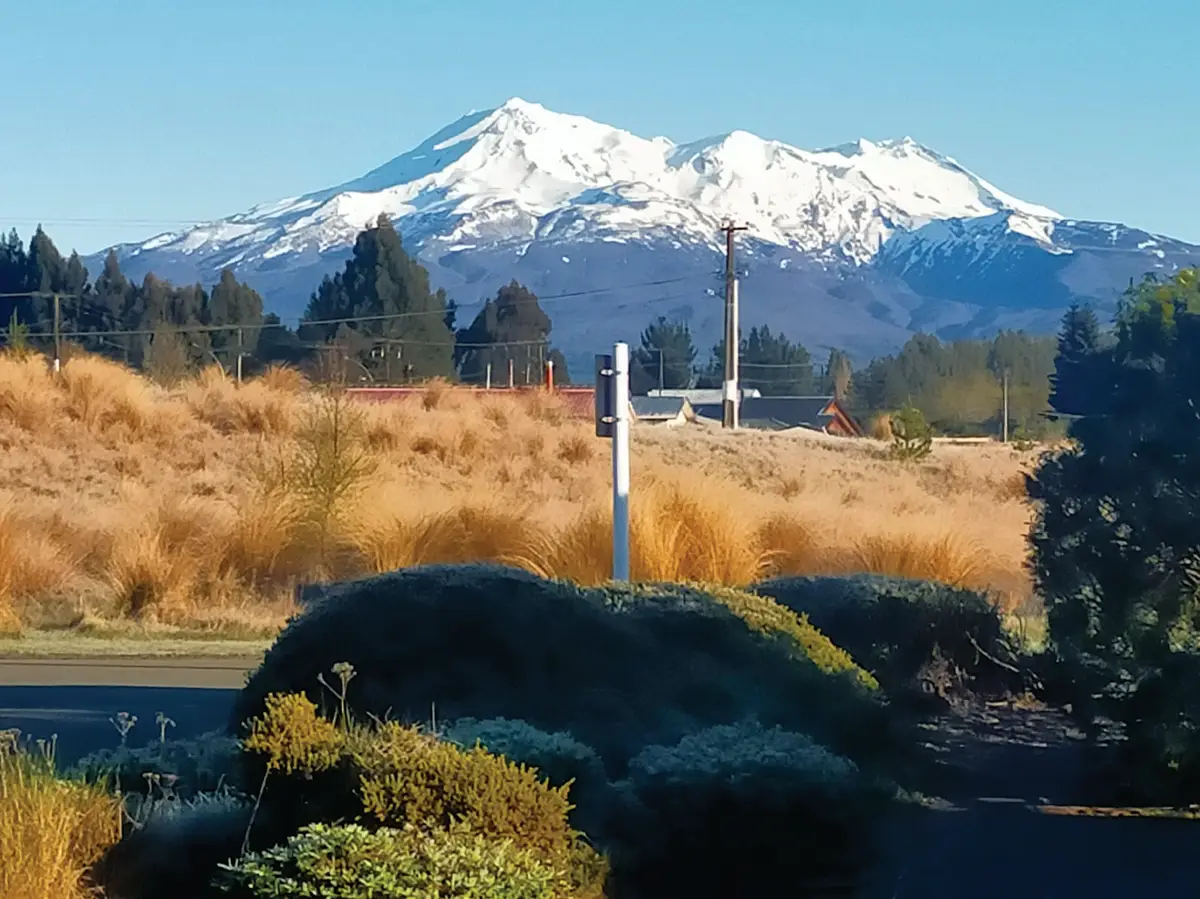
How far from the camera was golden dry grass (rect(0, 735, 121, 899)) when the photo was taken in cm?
591

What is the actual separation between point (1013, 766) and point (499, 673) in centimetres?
278

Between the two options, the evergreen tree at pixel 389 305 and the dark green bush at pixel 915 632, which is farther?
the evergreen tree at pixel 389 305

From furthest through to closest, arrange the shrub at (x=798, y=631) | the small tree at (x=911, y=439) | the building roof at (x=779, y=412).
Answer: the building roof at (x=779, y=412)
the small tree at (x=911, y=439)
the shrub at (x=798, y=631)

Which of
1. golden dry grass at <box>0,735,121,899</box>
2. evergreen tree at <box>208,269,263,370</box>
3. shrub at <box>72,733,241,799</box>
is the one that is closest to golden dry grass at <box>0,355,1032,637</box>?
shrub at <box>72,733,241,799</box>

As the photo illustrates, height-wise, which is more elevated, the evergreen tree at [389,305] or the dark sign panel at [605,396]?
the evergreen tree at [389,305]

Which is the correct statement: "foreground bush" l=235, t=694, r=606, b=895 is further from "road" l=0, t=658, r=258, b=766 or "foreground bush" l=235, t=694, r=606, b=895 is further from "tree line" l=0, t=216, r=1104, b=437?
"tree line" l=0, t=216, r=1104, b=437

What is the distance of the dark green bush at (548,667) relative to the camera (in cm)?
836

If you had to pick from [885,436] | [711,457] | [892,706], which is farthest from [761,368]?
[892,706]

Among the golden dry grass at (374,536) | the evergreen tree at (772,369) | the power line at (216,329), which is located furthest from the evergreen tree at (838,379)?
the golden dry grass at (374,536)

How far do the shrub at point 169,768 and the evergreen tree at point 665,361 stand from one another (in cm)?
9674

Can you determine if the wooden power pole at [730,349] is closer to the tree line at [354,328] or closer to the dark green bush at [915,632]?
the tree line at [354,328]

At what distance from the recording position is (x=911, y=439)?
41.4m

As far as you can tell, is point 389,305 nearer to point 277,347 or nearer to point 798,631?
point 277,347

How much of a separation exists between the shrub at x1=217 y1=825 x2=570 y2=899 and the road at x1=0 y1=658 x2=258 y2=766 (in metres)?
3.42
